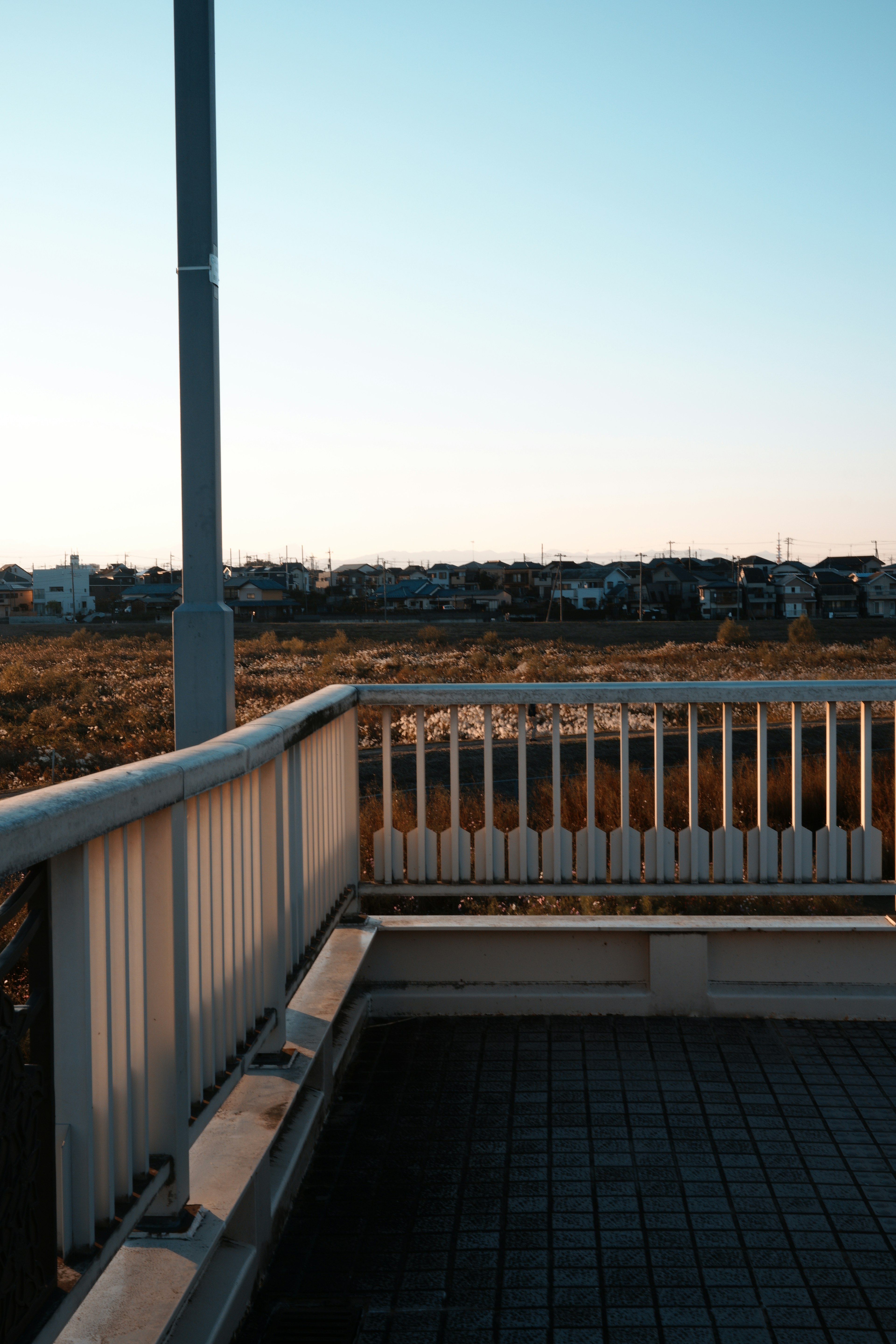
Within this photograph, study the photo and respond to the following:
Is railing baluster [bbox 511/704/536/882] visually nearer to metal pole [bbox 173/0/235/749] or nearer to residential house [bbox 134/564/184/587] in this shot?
metal pole [bbox 173/0/235/749]

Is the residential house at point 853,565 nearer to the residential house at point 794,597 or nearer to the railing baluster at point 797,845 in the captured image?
the residential house at point 794,597

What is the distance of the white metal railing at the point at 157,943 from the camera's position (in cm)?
163

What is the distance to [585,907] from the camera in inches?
256

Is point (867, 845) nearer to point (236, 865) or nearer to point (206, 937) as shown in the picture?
point (236, 865)

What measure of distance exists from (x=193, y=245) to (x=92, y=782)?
250 centimetres

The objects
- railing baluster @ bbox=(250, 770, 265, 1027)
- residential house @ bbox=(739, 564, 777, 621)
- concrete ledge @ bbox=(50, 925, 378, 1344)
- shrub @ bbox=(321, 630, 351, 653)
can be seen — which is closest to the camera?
concrete ledge @ bbox=(50, 925, 378, 1344)

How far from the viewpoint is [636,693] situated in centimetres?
464

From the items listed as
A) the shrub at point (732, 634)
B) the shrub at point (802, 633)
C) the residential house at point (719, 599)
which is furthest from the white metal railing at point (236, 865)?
the residential house at point (719, 599)

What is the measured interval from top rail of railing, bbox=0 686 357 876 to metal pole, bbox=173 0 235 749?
2.07ft

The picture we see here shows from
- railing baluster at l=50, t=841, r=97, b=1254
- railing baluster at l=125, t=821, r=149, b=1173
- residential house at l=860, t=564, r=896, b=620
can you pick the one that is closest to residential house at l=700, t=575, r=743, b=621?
residential house at l=860, t=564, r=896, b=620

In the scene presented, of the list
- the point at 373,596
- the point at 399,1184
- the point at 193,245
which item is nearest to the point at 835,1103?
the point at 399,1184

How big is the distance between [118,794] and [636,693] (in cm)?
317

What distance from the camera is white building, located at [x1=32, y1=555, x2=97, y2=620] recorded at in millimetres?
112438

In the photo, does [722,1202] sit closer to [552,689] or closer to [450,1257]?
[450,1257]
